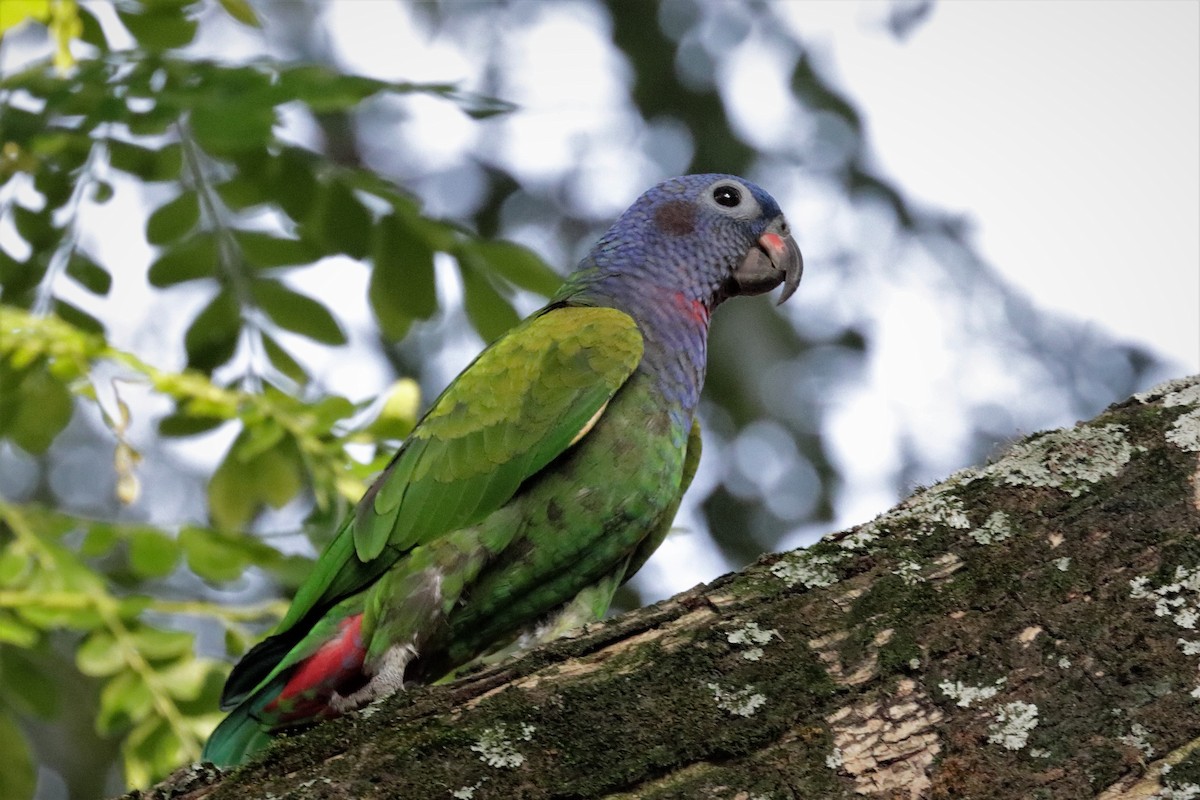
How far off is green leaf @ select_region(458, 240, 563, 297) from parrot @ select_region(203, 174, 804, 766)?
0.11 metres

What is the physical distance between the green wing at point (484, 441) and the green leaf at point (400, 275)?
289 millimetres

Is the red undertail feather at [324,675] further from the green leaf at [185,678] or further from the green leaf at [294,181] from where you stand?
the green leaf at [294,181]

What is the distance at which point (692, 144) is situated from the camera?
7.91 m

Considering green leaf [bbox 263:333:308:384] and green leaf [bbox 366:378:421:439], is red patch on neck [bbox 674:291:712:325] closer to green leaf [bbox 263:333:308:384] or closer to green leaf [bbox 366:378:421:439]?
green leaf [bbox 366:378:421:439]

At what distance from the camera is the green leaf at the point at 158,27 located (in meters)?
3.64

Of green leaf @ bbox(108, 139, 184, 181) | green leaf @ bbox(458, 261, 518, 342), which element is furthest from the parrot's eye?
green leaf @ bbox(108, 139, 184, 181)

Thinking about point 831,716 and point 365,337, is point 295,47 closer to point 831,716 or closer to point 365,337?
point 365,337

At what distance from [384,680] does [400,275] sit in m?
1.26

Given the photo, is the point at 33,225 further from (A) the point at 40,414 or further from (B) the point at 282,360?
(B) the point at 282,360

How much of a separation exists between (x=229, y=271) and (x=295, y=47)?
4.99 metres

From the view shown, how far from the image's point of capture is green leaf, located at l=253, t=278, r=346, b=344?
3.73 metres

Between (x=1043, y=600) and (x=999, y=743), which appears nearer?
(x=999, y=743)

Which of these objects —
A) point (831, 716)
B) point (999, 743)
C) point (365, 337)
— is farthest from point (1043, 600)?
point (365, 337)

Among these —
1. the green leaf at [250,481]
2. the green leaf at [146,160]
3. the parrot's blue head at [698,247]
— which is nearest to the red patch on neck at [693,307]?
the parrot's blue head at [698,247]
